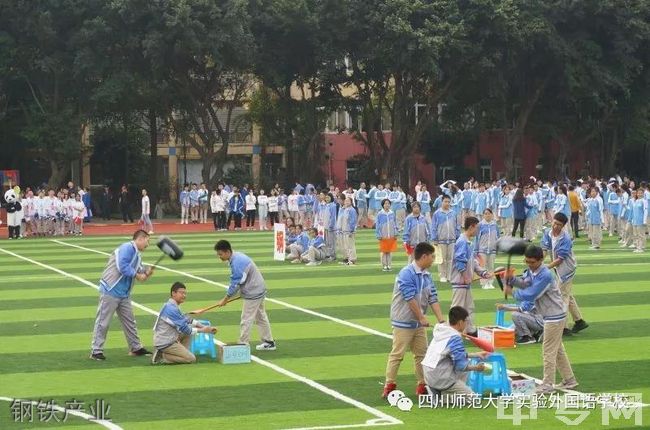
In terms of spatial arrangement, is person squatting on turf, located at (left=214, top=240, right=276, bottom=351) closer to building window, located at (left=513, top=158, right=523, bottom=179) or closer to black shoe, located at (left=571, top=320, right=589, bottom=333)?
black shoe, located at (left=571, top=320, right=589, bottom=333)

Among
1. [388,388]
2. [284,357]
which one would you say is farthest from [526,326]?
[388,388]

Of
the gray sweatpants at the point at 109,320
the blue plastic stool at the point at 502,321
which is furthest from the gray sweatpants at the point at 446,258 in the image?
the gray sweatpants at the point at 109,320

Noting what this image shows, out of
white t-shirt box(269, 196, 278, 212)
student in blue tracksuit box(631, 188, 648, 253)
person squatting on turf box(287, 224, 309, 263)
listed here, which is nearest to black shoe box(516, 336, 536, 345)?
person squatting on turf box(287, 224, 309, 263)

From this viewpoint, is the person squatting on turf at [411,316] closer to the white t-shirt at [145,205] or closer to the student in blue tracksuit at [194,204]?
the white t-shirt at [145,205]

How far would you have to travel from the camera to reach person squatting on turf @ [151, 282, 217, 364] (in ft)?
58.1

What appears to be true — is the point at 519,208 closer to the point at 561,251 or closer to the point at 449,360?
the point at 561,251

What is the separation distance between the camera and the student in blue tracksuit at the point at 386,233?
103 feet

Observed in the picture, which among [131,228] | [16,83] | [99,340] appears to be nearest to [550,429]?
[99,340]

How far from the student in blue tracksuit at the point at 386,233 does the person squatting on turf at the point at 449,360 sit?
1703cm

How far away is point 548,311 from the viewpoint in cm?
1532

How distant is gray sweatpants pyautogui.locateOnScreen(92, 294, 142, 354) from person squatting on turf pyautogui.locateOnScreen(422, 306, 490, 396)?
5.85 meters

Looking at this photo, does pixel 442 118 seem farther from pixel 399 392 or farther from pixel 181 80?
pixel 399 392

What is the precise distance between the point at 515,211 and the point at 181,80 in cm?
2467

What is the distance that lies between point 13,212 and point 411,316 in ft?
120
